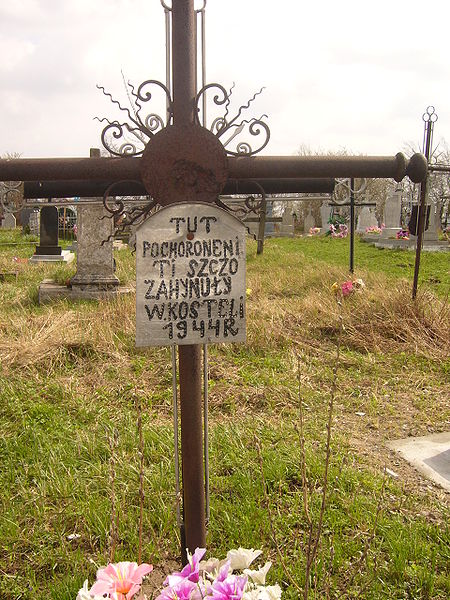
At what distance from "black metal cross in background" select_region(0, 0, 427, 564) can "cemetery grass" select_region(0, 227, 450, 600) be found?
28 centimetres

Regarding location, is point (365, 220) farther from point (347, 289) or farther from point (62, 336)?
point (62, 336)

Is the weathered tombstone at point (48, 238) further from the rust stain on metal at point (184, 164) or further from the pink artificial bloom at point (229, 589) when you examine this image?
the pink artificial bloom at point (229, 589)

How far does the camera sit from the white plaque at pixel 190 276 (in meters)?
1.57

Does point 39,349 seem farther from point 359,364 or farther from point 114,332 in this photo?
point 359,364

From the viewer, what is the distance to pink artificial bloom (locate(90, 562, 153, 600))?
117 centimetres

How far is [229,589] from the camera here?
114cm

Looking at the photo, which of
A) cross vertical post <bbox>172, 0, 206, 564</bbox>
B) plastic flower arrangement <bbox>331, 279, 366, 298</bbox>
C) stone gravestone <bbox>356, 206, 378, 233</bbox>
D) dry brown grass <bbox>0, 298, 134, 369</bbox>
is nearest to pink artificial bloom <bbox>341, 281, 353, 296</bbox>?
plastic flower arrangement <bbox>331, 279, 366, 298</bbox>

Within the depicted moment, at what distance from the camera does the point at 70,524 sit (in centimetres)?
239

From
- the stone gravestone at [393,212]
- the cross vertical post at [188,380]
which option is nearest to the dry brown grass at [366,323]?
the cross vertical post at [188,380]

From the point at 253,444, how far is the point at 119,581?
1.82 meters

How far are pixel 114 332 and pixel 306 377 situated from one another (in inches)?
74.8

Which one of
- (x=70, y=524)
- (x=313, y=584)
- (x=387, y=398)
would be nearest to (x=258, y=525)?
(x=313, y=584)

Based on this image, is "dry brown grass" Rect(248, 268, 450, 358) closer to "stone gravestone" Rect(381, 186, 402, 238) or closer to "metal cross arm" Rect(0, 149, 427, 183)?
"metal cross arm" Rect(0, 149, 427, 183)

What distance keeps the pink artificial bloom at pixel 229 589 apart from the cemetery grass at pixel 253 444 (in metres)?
0.34
